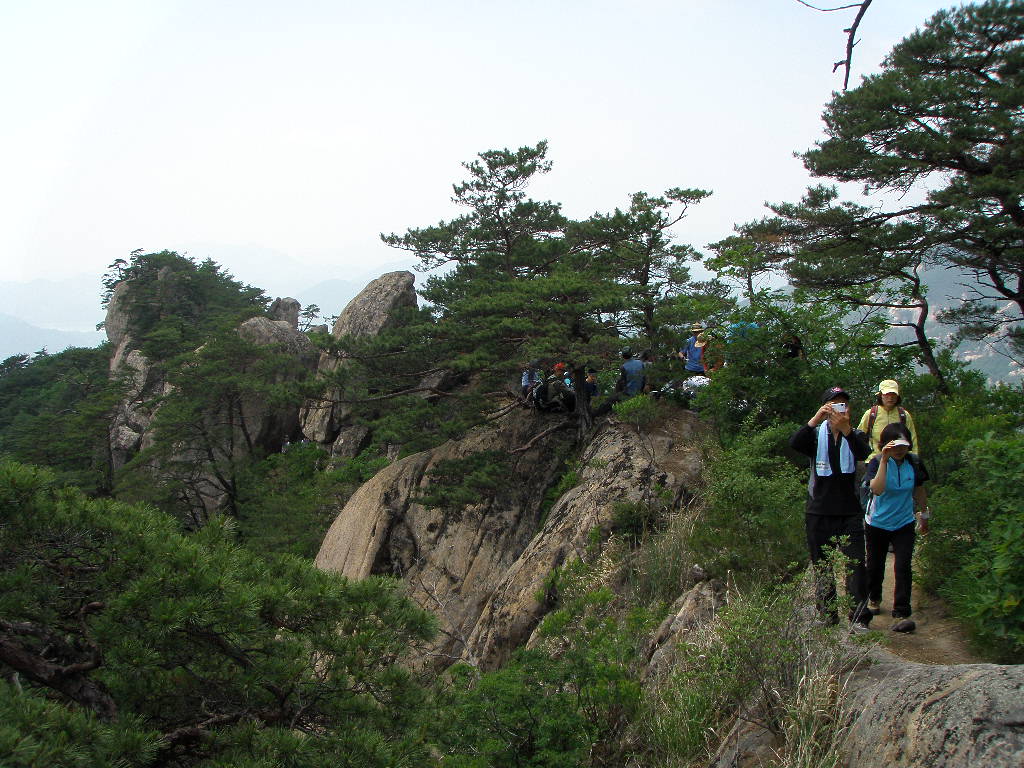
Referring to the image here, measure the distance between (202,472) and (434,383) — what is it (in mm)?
11896

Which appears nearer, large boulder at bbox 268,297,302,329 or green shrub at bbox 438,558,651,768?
green shrub at bbox 438,558,651,768

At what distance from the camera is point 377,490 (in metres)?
15.0

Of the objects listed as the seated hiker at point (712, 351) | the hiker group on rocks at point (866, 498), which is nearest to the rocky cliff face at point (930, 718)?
the hiker group on rocks at point (866, 498)

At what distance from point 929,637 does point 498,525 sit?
29.8 ft

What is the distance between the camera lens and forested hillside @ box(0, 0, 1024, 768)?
3736mm

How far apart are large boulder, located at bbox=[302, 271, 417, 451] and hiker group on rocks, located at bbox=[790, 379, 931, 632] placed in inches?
645

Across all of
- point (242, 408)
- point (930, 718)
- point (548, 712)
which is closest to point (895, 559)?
point (930, 718)

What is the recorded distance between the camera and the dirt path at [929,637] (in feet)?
13.8

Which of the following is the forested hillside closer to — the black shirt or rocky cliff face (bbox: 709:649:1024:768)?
rocky cliff face (bbox: 709:649:1024:768)

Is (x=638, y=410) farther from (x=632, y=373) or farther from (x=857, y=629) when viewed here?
(x=857, y=629)

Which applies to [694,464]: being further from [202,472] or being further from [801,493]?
[202,472]

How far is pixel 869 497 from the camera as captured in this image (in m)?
4.74

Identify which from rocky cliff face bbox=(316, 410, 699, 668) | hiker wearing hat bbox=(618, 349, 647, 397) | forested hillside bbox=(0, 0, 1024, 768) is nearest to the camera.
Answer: forested hillside bbox=(0, 0, 1024, 768)

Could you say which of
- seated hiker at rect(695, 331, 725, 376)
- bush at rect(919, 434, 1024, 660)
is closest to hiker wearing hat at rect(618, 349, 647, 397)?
seated hiker at rect(695, 331, 725, 376)
